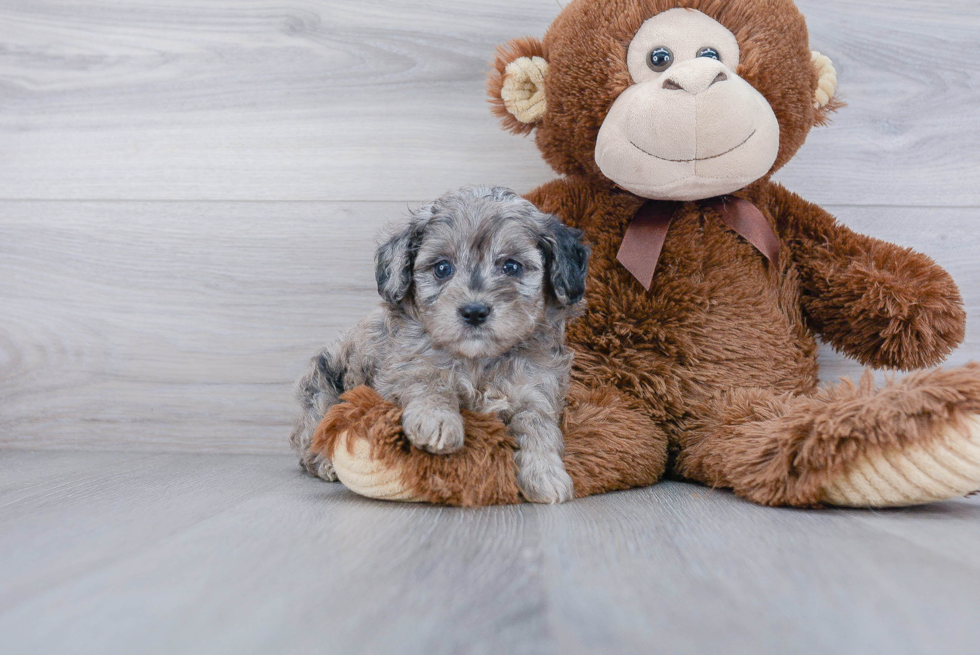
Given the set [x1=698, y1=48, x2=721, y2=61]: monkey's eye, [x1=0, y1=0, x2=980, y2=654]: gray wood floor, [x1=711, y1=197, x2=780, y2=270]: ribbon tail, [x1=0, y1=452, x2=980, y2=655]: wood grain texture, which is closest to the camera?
[x1=0, y1=452, x2=980, y2=655]: wood grain texture

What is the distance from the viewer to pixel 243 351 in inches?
85.1

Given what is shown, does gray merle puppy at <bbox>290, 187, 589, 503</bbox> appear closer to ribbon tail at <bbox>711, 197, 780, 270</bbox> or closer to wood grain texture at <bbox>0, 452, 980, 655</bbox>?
wood grain texture at <bbox>0, 452, 980, 655</bbox>

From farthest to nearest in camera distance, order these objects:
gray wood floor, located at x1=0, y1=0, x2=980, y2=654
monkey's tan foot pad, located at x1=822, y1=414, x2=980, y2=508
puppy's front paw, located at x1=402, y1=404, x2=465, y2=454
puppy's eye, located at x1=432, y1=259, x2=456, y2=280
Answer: gray wood floor, located at x1=0, y1=0, x2=980, y2=654, puppy's eye, located at x1=432, y1=259, x2=456, y2=280, puppy's front paw, located at x1=402, y1=404, x2=465, y2=454, monkey's tan foot pad, located at x1=822, y1=414, x2=980, y2=508

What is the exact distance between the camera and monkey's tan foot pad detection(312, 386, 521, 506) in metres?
1.32

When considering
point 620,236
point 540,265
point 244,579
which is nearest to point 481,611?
point 244,579

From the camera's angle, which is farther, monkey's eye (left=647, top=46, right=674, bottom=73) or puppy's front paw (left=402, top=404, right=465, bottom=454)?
monkey's eye (left=647, top=46, right=674, bottom=73)

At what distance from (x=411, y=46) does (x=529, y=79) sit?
0.59 m

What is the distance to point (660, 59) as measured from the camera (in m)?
1.56

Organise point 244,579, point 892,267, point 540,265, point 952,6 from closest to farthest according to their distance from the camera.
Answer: point 244,579
point 540,265
point 892,267
point 952,6

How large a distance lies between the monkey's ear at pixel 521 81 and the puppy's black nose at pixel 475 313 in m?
0.62

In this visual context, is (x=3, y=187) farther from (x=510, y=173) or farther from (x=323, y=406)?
(x=510, y=173)

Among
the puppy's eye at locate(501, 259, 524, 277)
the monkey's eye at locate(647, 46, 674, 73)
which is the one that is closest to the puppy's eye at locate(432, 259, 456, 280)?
the puppy's eye at locate(501, 259, 524, 277)

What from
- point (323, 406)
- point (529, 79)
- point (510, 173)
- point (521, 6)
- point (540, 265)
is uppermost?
point (521, 6)

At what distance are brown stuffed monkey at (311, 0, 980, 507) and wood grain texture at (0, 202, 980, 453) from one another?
0.71 meters
